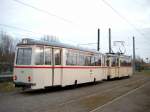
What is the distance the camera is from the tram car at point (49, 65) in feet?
56.5

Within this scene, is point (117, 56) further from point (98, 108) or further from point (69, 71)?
point (98, 108)

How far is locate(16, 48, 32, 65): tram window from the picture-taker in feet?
57.3

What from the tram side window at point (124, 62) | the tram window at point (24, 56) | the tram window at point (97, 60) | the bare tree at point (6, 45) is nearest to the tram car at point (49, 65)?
the tram window at point (24, 56)

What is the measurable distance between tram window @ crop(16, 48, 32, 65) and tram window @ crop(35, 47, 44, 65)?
1.38 feet

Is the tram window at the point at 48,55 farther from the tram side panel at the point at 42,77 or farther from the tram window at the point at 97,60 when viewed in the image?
the tram window at the point at 97,60

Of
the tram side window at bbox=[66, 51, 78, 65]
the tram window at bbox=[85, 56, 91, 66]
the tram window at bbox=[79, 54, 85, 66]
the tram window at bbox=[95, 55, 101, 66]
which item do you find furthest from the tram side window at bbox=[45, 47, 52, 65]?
the tram window at bbox=[95, 55, 101, 66]

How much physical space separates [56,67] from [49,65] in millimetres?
797

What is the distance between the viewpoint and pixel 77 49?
22000mm

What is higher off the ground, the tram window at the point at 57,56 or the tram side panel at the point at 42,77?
the tram window at the point at 57,56

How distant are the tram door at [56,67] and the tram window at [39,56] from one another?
3.61ft

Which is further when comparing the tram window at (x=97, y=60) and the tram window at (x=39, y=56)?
the tram window at (x=97, y=60)

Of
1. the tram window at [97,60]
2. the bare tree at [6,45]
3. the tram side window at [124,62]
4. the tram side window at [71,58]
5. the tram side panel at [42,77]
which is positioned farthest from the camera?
the bare tree at [6,45]

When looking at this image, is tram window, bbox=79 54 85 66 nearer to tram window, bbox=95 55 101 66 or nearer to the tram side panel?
tram window, bbox=95 55 101 66

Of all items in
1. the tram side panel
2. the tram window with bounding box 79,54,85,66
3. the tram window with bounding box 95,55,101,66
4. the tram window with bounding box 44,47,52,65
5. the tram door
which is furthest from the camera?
the tram window with bounding box 95,55,101,66
